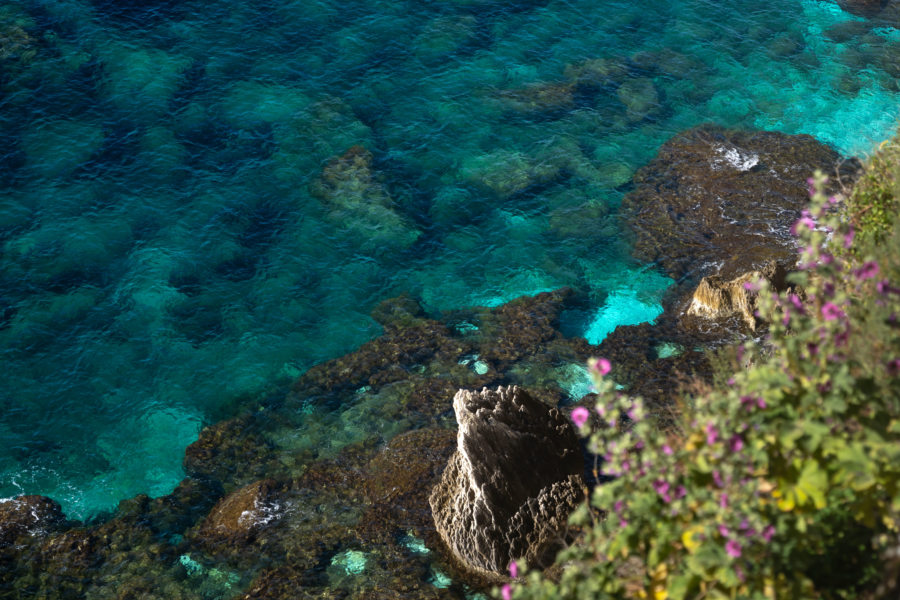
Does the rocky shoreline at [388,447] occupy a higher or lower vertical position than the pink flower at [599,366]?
lower

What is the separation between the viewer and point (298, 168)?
1117 inches

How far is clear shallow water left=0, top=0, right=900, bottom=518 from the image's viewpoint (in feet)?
73.5

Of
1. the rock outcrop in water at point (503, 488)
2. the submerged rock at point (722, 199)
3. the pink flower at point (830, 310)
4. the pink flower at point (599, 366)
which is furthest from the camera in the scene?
the submerged rock at point (722, 199)

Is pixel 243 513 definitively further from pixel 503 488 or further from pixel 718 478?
pixel 718 478

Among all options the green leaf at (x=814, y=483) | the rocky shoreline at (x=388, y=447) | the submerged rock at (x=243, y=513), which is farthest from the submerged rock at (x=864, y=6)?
the green leaf at (x=814, y=483)

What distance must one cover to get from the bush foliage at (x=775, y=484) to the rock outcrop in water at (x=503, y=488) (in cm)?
579

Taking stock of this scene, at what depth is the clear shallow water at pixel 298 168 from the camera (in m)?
22.4

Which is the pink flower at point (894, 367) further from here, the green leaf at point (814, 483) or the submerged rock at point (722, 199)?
the submerged rock at point (722, 199)

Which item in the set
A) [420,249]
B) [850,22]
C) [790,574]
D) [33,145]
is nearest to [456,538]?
[790,574]

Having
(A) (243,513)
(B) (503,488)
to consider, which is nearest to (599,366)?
(B) (503,488)

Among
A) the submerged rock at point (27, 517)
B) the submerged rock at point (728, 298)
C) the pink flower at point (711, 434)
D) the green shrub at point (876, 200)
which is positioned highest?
the pink flower at point (711, 434)

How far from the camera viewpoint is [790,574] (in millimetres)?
7836

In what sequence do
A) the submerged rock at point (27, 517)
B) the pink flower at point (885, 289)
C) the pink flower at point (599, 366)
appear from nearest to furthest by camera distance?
the pink flower at point (599, 366)
the pink flower at point (885, 289)
the submerged rock at point (27, 517)

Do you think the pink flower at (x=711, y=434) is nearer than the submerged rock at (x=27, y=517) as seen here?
Yes
